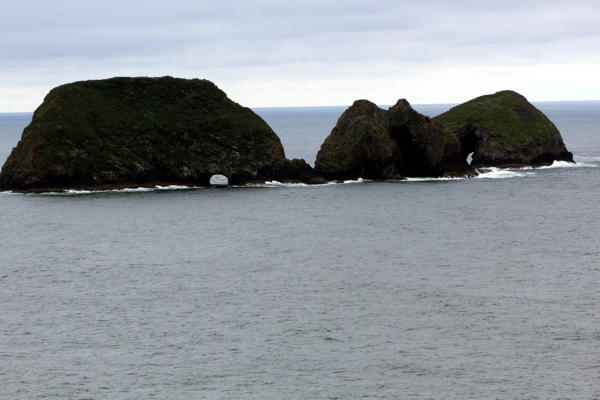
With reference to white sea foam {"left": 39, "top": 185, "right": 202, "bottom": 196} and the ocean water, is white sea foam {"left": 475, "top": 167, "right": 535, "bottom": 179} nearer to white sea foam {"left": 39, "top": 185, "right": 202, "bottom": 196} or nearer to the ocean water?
the ocean water

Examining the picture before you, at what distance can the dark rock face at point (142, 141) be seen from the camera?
107 m

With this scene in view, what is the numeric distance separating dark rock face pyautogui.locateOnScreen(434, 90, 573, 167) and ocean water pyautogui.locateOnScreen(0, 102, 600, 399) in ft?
130

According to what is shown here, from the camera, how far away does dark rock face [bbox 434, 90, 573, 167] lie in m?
138

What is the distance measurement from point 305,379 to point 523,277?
27.1m

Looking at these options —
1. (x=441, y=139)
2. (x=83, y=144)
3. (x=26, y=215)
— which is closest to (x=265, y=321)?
(x=26, y=215)

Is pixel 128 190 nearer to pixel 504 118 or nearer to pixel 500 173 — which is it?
pixel 500 173

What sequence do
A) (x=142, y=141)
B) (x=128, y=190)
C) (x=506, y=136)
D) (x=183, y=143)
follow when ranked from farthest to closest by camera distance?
(x=506, y=136), (x=183, y=143), (x=142, y=141), (x=128, y=190)

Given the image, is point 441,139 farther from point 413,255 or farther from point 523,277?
point 523,277

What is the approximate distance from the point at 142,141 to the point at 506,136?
66.5m

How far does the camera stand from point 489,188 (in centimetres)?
11231

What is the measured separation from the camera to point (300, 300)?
176 ft

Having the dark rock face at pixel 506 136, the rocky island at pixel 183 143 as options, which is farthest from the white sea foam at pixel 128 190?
the dark rock face at pixel 506 136

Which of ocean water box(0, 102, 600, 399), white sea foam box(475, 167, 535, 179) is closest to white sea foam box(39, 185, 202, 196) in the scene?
ocean water box(0, 102, 600, 399)

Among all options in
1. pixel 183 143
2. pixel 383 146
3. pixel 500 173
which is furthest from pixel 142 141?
pixel 500 173
